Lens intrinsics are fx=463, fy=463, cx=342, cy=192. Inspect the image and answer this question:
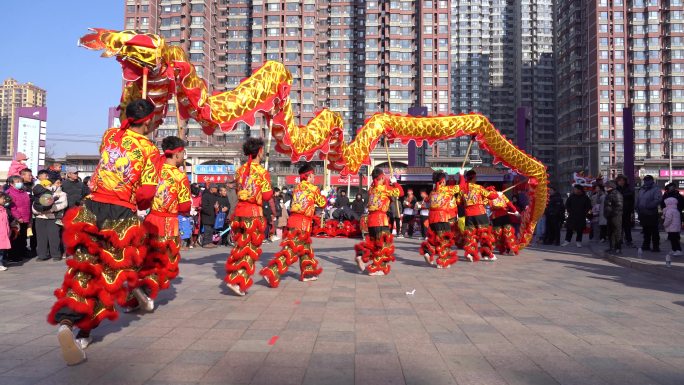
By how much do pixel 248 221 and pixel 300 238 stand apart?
3.32ft

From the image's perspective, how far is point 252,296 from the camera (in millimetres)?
6023

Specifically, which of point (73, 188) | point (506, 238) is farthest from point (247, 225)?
point (506, 238)

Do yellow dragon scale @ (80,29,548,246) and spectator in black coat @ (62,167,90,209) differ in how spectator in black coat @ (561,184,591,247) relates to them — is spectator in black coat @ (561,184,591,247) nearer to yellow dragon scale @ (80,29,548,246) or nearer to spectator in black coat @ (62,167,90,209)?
yellow dragon scale @ (80,29,548,246)

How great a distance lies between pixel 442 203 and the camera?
875 cm

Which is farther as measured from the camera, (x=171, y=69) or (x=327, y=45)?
(x=327, y=45)

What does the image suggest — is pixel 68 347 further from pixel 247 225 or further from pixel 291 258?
pixel 291 258

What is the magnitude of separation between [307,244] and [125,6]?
7231 centimetres

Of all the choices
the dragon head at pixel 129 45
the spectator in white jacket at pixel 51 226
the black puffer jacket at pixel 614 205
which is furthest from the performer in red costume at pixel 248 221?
the black puffer jacket at pixel 614 205

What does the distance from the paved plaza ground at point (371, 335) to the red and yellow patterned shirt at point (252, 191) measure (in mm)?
1118

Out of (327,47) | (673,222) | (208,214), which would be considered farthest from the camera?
(327,47)

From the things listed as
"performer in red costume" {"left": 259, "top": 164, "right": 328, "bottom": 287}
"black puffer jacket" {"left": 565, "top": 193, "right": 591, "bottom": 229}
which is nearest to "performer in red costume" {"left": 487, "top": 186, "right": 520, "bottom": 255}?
"black puffer jacket" {"left": 565, "top": 193, "right": 591, "bottom": 229}

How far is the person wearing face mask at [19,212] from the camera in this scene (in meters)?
8.61

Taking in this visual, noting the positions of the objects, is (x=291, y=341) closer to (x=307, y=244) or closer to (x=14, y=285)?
(x=307, y=244)

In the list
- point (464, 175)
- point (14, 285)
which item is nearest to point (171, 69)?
point (14, 285)
